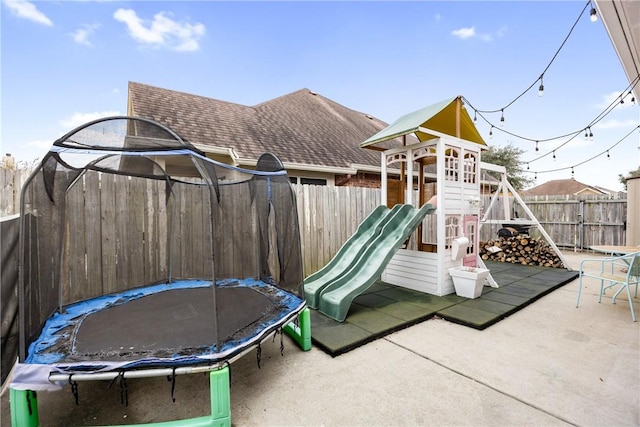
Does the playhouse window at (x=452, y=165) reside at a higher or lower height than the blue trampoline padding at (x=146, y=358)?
higher

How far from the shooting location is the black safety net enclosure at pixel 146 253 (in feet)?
6.01

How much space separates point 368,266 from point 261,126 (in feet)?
19.2

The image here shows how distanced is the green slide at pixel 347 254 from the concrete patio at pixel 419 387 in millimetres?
890

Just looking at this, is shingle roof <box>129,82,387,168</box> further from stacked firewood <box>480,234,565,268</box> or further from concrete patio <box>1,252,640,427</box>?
concrete patio <box>1,252,640,427</box>

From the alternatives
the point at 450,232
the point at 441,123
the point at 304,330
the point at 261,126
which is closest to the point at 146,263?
the point at 304,330

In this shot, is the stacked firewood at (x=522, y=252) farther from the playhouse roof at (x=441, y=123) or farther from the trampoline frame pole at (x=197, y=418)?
the trampoline frame pole at (x=197, y=418)

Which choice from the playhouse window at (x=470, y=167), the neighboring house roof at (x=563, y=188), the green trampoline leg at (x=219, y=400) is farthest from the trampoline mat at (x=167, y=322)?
the neighboring house roof at (x=563, y=188)

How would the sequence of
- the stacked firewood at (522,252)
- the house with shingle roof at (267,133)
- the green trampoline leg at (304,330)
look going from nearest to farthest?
1. the green trampoline leg at (304,330)
2. the stacked firewood at (522,252)
3. the house with shingle roof at (267,133)

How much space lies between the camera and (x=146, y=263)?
137 inches

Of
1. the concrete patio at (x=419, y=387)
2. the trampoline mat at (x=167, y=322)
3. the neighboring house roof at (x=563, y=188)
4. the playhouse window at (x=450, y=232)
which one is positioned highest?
the neighboring house roof at (x=563, y=188)

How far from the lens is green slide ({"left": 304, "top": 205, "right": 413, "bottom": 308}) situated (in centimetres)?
356

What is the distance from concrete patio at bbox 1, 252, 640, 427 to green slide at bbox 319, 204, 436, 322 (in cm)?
61

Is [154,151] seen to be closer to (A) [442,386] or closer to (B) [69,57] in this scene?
(A) [442,386]

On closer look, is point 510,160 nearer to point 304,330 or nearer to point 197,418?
point 304,330
